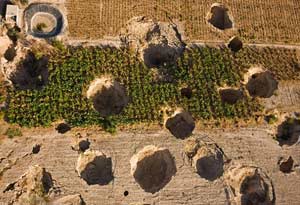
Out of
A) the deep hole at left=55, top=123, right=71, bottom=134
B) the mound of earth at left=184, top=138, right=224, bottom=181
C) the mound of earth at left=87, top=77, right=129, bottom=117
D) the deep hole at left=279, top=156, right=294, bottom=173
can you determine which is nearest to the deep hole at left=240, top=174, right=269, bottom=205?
the deep hole at left=279, top=156, right=294, bottom=173

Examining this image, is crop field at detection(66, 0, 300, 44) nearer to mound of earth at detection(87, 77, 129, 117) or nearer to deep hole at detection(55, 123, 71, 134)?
mound of earth at detection(87, 77, 129, 117)

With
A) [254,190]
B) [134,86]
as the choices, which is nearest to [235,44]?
[134,86]

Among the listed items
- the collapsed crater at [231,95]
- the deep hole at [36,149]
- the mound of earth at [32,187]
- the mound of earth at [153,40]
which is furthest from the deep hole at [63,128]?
the collapsed crater at [231,95]

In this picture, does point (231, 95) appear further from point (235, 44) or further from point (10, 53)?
point (10, 53)

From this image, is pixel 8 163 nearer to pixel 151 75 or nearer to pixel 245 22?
pixel 151 75

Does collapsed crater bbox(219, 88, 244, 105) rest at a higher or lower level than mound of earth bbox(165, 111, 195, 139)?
higher

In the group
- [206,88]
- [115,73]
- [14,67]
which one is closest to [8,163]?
[14,67]
